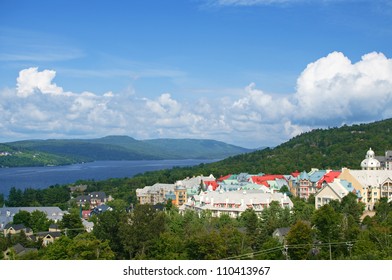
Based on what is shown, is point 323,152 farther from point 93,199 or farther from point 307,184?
point 93,199

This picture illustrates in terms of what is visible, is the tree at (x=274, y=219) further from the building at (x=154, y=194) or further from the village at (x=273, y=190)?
the building at (x=154, y=194)

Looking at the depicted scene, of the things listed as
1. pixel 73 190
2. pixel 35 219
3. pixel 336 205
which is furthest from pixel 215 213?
pixel 73 190

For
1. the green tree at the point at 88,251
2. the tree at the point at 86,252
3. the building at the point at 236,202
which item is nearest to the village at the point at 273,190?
the building at the point at 236,202

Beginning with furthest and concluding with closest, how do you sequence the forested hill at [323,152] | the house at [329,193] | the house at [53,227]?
1. the forested hill at [323,152]
2. the house at [329,193]
3. the house at [53,227]

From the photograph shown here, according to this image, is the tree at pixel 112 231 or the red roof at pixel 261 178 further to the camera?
the red roof at pixel 261 178

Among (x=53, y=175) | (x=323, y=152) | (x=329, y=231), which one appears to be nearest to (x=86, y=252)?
(x=329, y=231)

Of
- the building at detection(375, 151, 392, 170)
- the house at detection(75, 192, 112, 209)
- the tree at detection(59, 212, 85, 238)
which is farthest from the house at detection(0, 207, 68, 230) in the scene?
the building at detection(375, 151, 392, 170)
